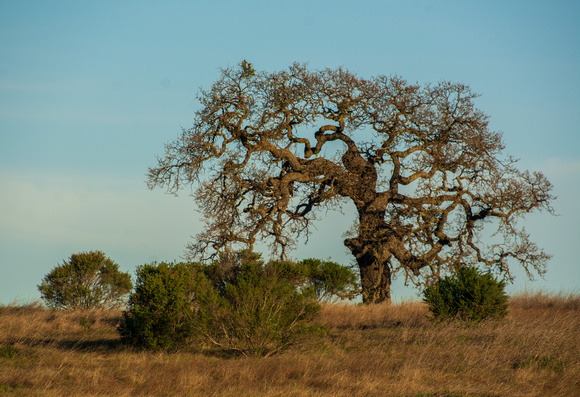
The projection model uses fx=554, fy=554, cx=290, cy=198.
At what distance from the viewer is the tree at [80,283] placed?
21469 millimetres

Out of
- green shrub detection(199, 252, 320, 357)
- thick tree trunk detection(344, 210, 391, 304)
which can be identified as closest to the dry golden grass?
green shrub detection(199, 252, 320, 357)

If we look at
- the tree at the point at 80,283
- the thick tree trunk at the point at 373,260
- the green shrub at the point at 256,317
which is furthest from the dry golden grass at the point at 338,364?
the tree at the point at 80,283

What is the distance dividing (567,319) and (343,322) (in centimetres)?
615

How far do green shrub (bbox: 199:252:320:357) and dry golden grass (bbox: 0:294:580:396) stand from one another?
1.22ft

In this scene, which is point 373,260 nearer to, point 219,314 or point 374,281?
point 374,281

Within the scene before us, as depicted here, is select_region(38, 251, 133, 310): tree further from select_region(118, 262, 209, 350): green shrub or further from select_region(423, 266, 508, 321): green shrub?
select_region(423, 266, 508, 321): green shrub

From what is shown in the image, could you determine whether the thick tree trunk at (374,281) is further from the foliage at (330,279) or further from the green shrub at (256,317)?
the green shrub at (256,317)

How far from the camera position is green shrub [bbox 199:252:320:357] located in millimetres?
11055

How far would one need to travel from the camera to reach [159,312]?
12.4m

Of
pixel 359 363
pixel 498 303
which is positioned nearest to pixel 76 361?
pixel 359 363

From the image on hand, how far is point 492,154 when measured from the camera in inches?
801

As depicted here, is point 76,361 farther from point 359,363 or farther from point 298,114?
point 298,114

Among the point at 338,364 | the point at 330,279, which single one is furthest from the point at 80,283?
the point at 338,364

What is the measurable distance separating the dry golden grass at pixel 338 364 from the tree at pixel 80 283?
637cm
